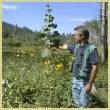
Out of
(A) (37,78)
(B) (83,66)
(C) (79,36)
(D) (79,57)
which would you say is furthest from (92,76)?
(A) (37,78)

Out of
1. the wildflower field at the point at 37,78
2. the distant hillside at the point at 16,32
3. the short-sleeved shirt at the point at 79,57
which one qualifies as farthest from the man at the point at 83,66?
the distant hillside at the point at 16,32

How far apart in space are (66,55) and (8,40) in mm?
983

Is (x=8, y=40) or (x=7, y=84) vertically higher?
(x=8, y=40)

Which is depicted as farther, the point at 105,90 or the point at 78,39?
the point at 105,90

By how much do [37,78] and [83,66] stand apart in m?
0.92

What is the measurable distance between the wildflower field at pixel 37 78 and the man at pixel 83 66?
0.24 meters

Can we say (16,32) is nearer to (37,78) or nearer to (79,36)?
(37,78)

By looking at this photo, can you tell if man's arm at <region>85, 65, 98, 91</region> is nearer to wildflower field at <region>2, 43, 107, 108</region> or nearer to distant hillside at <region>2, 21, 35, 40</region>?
wildflower field at <region>2, 43, 107, 108</region>

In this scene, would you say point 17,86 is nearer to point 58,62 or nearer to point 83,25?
point 58,62

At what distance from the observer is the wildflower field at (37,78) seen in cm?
550

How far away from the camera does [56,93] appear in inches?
216

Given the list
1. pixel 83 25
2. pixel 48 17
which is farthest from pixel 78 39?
pixel 48 17

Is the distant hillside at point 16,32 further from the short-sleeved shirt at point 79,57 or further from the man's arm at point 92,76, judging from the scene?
the man's arm at point 92,76

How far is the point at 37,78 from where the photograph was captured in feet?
18.8
